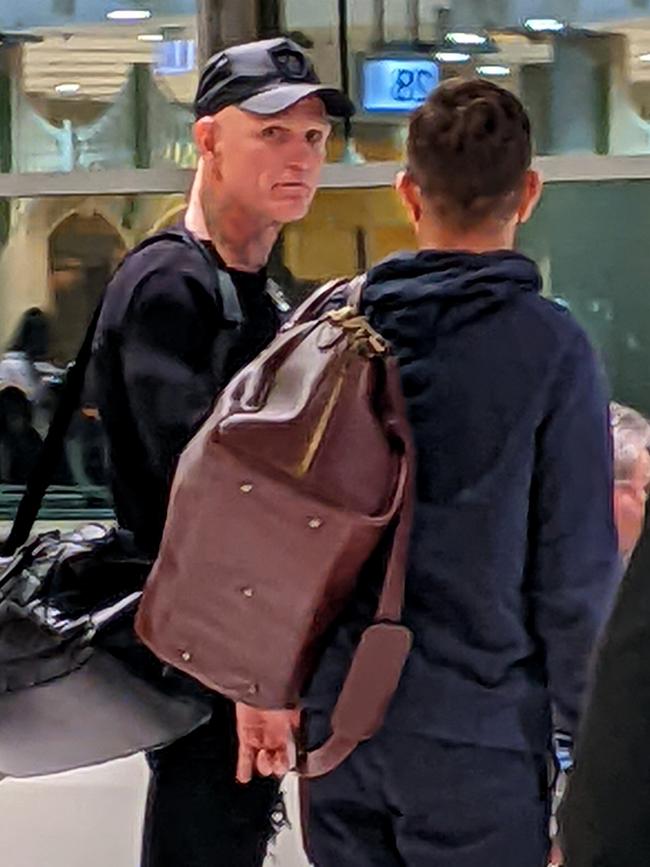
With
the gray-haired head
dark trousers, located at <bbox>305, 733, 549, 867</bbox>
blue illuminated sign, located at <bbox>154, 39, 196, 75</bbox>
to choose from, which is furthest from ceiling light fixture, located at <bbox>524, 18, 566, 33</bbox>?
dark trousers, located at <bbox>305, 733, 549, 867</bbox>

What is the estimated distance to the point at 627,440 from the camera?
8.64 feet

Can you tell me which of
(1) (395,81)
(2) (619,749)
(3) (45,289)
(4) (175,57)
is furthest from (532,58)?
(2) (619,749)

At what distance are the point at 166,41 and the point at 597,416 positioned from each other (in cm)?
269

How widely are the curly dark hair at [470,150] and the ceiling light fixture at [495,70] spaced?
2231mm

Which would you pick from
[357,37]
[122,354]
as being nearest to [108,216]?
[357,37]

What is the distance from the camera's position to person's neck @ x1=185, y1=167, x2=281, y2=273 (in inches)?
95.7

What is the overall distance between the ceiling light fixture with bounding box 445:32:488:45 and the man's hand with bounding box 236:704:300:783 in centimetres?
242

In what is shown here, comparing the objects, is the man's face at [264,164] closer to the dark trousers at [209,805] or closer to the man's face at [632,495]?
the man's face at [632,495]

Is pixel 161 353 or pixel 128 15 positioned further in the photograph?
pixel 128 15

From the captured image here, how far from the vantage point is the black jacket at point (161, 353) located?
7.57 feet

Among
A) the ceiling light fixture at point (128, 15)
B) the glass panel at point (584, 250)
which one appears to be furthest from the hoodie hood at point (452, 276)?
the ceiling light fixture at point (128, 15)

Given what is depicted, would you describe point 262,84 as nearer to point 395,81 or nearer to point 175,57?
point 395,81

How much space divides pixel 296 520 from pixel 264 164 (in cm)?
69

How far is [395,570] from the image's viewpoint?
1.90m
